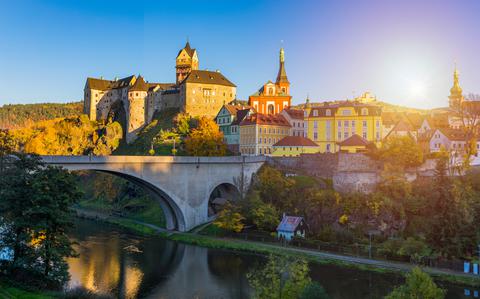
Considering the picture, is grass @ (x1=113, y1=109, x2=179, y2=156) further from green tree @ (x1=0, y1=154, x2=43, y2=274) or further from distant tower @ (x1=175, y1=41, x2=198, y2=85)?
green tree @ (x1=0, y1=154, x2=43, y2=274)

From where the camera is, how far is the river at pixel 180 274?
3319 centimetres

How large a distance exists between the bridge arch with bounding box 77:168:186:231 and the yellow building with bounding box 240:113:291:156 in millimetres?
20469

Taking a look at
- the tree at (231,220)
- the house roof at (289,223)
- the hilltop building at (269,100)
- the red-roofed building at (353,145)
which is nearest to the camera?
the house roof at (289,223)

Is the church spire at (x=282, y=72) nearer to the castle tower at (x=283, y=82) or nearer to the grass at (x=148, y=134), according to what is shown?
the castle tower at (x=283, y=82)

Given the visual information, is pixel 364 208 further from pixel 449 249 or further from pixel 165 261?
pixel 165 261

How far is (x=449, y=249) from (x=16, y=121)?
5726 inches

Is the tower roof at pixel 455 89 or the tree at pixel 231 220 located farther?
the tower roof at pixel 455 89

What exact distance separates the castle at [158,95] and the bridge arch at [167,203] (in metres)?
38.5

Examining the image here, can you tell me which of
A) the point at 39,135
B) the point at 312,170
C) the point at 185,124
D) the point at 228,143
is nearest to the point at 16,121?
the point at 39,135

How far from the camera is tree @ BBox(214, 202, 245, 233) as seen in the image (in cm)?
5050

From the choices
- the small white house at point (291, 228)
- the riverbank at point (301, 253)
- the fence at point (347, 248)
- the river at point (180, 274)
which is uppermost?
the small white house at point (291, 228)

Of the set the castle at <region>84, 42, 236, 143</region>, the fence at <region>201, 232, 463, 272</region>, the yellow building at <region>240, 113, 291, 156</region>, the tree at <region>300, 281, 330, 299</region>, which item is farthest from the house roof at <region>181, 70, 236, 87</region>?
the tree at <region>300, 281, 330, 299</region>

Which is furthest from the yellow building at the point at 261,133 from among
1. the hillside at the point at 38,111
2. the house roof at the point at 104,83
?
the hillside at the point at 38,111

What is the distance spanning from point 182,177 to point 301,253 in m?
17.2
